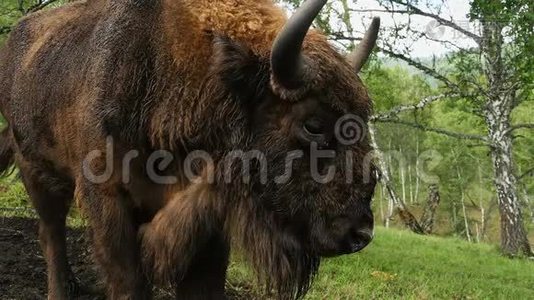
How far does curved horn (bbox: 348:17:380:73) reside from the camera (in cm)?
399

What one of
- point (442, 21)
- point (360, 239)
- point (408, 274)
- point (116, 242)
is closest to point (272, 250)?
point (360, 239)

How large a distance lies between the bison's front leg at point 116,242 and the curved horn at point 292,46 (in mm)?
1233

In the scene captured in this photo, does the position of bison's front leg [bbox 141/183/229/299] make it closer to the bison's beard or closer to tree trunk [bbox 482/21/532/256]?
the bison's beard

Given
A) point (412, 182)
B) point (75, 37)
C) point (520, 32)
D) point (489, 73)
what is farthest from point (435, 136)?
point (75, 37)

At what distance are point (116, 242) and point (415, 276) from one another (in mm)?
5212

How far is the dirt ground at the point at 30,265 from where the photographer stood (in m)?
5.93

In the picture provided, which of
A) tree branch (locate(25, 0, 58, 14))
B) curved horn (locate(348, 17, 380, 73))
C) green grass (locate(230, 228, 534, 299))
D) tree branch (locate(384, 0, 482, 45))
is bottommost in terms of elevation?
green grass (locate(230, 228, 534, 299))

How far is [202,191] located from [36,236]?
186 inches

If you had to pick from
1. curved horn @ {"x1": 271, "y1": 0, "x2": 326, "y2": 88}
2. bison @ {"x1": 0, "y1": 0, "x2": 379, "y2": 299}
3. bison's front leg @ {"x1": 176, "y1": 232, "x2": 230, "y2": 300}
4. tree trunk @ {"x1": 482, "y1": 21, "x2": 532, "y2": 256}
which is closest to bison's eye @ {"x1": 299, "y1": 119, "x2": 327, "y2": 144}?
bison @ {"x1": 0, "y1": 0, "x2": 379, "y2": 299}

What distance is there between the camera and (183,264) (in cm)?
399

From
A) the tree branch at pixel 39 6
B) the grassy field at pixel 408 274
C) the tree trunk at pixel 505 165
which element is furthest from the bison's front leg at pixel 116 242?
the tree trunk at pixel 505 165

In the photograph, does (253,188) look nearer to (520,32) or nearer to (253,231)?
(253,231)

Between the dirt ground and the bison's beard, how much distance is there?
62.8 inches

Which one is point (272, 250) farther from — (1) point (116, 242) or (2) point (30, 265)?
(2) point (30, 265)
